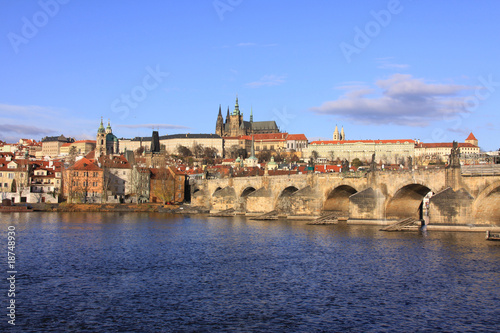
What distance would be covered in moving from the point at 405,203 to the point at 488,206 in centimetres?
1024

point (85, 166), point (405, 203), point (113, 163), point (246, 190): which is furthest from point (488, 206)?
point (113, 163)

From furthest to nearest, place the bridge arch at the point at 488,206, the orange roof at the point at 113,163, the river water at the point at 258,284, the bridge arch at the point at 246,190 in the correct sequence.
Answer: the orange roof at the point at 113,163 < the bridge arch at the point at 246,190 < the bridge arch at the point at 488,206 < the river water at the point at 258,284

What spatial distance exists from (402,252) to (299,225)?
2220 cm

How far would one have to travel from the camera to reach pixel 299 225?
187ft

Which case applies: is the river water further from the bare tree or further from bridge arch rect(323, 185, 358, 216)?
the bare tree

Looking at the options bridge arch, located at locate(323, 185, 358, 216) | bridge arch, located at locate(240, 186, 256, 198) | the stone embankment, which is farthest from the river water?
the stone embankment

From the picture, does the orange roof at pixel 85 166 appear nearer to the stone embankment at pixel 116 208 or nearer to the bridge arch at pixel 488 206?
the stone embankment at pixel 116 208

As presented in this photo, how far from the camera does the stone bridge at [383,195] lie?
43.2 metres

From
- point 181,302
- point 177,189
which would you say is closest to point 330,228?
point 181,302

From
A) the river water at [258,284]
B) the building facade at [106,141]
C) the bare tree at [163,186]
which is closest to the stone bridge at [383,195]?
the river water at [258,284]

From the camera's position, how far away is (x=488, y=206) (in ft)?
142

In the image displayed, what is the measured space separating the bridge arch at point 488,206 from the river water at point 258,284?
2.28 m

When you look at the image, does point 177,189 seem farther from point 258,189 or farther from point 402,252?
point 402,252

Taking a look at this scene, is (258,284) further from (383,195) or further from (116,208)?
(116,208)
